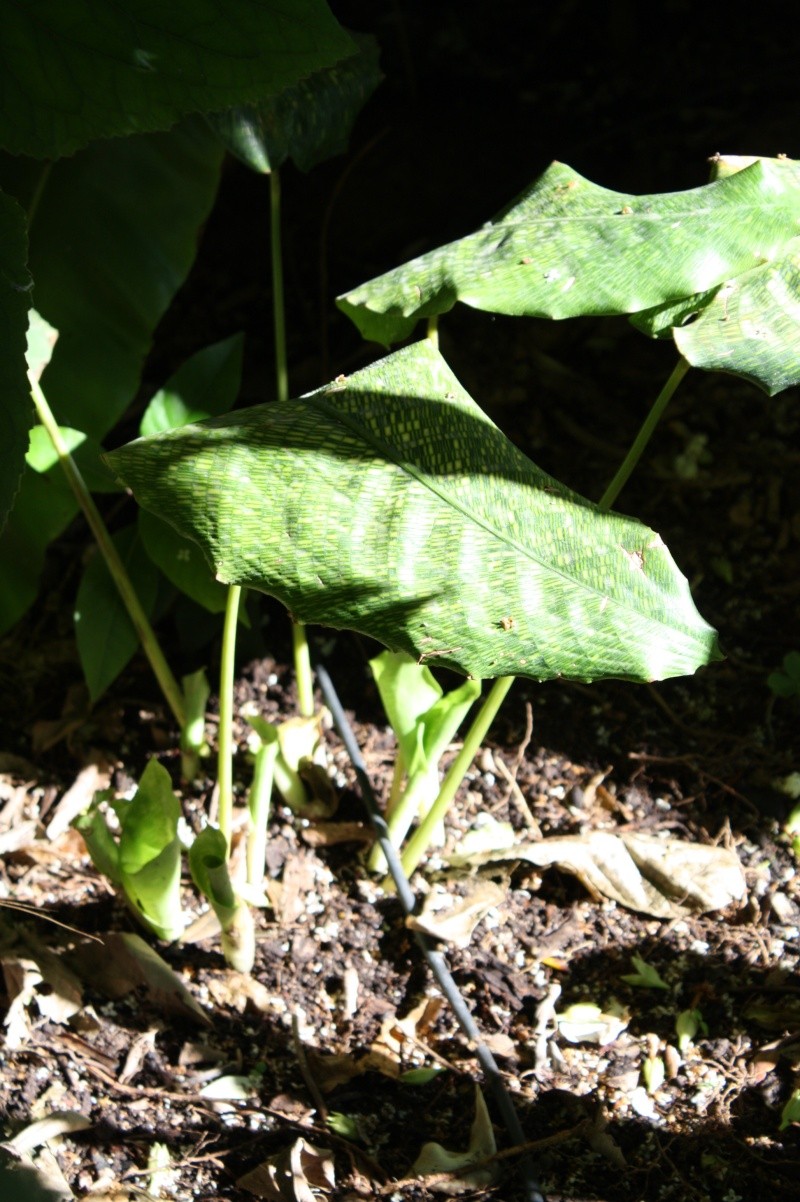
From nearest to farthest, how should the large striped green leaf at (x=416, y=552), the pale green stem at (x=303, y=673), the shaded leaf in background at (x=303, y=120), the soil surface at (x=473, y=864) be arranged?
the large striped green leaf at (x=416, y=552) → the soil surface at (x=473, y=864) → the shaded leaf in background at (x=303, y=120) → the pale green stem at (x=303, y=673)

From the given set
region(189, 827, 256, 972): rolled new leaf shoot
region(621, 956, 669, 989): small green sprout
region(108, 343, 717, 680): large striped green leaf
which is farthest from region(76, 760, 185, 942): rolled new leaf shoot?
region(621, 956, 669, 989): small green sprout

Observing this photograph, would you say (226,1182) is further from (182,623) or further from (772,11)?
(772,11)

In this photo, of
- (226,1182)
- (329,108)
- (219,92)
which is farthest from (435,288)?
(226,1182)

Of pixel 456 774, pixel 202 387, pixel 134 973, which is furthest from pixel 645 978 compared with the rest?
pixel 202 387

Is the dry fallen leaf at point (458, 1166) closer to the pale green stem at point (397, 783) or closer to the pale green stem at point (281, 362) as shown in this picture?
the pale green stem at point (397, 783)

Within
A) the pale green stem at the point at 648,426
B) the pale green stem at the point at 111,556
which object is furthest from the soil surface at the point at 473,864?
the pale green stem at the point at 648,426

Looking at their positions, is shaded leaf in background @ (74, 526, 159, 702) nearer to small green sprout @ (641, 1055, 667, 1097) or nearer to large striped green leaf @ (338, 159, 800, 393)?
large striped green leaf @ (338, 159, 800, 393)

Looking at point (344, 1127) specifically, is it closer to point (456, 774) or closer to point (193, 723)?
point (456, 774)
